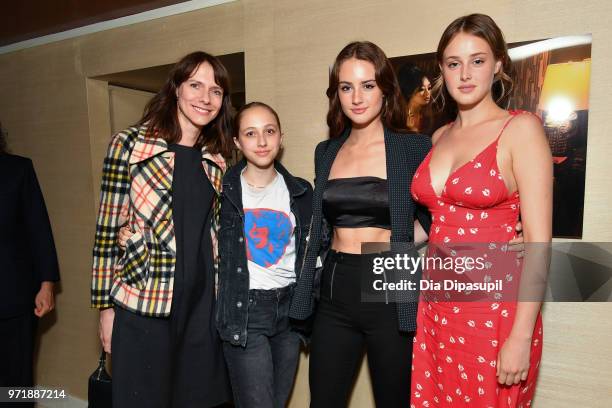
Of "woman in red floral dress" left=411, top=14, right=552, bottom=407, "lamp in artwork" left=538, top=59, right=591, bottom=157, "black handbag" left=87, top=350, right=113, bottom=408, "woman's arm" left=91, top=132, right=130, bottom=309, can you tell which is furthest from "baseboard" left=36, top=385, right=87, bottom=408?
"lamp in artwork" left=538, top=59, right=591, bottom=157

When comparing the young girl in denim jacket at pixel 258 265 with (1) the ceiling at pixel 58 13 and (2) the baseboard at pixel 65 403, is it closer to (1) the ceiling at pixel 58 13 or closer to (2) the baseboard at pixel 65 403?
(1) the ceiling at pixel 58 13

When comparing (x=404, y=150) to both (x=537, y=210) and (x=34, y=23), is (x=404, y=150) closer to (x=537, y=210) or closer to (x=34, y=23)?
(x=537, y=210)

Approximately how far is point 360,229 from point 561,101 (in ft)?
2.87

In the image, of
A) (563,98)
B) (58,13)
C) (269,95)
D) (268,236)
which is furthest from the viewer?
(58,13)

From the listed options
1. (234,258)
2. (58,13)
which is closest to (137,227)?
(234,258)

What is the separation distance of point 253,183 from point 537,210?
110 cm

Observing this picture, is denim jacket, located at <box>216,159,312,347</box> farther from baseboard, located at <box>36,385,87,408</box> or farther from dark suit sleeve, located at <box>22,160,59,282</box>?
baseboard, located at <box>36,385,87,408</box>

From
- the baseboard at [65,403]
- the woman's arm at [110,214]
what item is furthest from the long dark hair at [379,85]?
the baseboard at [65,403]

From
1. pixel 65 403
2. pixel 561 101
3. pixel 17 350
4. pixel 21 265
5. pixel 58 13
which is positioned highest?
pixel 58 13

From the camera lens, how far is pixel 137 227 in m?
1.72

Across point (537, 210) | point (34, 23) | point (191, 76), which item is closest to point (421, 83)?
point (537, 210)

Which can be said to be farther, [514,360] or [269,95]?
[269,95]

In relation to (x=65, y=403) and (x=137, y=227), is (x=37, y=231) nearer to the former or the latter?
(x=137, y=227)

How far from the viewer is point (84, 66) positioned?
2879 millimetres
